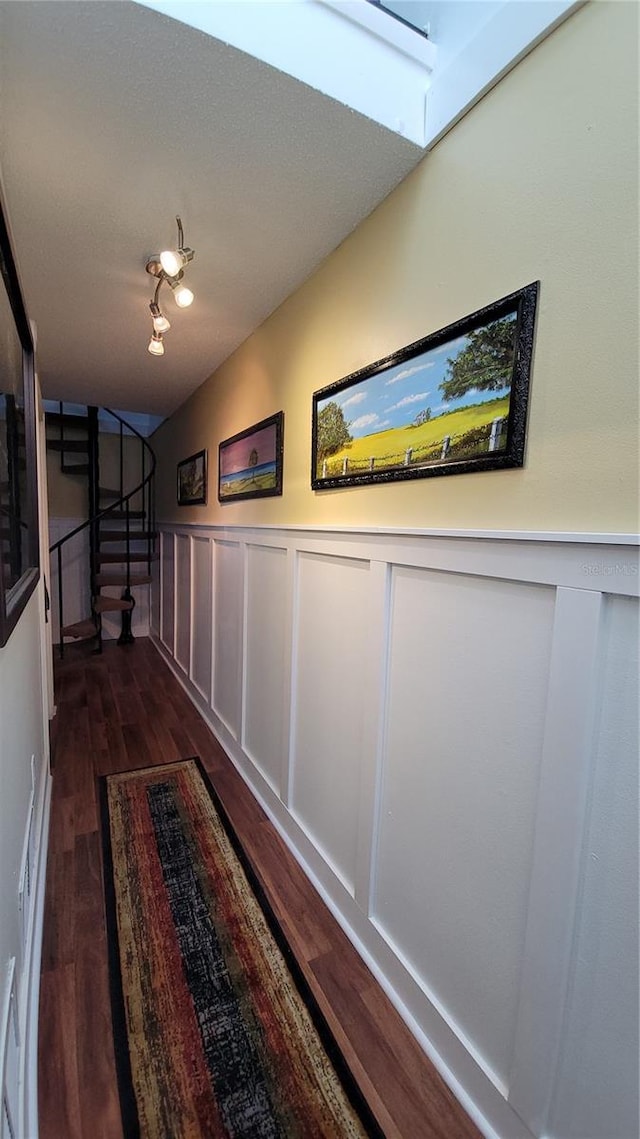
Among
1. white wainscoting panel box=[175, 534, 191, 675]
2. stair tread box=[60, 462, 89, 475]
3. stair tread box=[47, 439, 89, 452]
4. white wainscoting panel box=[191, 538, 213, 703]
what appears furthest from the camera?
stair tread box=[60, 462, 89, 475]

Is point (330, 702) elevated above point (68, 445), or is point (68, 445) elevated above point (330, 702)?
point (68, 445)

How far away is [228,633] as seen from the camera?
263cm

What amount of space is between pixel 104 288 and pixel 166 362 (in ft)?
2.87

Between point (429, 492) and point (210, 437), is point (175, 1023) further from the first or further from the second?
point (210, 437)

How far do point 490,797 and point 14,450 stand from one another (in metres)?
1.62

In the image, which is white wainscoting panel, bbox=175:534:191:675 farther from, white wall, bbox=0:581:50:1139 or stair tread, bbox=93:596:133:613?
white wall, bbox=0:581:50:1139

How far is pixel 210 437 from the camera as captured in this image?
2.96 m

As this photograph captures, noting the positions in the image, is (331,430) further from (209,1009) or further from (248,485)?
(209,1009)

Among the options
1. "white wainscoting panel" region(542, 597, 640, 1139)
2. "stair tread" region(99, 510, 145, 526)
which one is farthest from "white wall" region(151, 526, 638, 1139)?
"stair tread" region(99, 510, 145, 526)

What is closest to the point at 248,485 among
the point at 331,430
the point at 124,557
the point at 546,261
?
the point at 331,430

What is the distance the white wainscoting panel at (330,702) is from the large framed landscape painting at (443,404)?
1.19ft

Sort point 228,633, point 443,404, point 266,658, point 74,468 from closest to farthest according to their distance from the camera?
1. point 443,404
2. point 266,658
3. point 228,633
4. point 74,468

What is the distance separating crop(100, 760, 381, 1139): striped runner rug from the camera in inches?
39.8

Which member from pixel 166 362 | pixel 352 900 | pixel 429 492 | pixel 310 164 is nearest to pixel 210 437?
pixel 166 362
